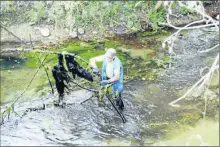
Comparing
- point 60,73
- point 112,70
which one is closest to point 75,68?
point 60,73

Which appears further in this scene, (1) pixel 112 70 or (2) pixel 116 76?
(1) pixel 112 70

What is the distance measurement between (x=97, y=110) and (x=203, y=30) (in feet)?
22.7

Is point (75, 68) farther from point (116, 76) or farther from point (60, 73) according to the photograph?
point (116, 76)

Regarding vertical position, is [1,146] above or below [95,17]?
below

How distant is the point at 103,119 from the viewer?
325 inches

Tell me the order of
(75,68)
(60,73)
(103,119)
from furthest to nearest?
(103,119), (60,73), (75,68)

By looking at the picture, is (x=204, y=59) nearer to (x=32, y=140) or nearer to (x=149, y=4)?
(x=149, y=4)

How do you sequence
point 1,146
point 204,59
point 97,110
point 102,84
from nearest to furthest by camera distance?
point 1,146 → point 102,84 → point 97,110 → point 204,59

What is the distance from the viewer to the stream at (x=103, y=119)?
24.8ft

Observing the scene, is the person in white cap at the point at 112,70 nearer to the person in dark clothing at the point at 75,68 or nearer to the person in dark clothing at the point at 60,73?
the person in dark clothing at the point at 75,68

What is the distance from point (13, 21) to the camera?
13.4 m

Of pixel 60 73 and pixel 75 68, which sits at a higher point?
pixel 75 68

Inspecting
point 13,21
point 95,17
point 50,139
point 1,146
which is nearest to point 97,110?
point 50,139

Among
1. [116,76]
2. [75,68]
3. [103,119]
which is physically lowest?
[103,119]
